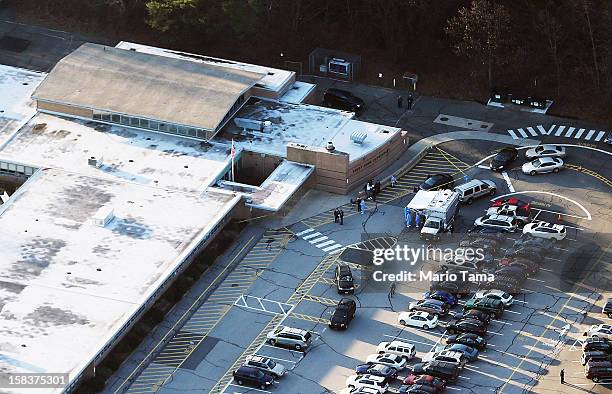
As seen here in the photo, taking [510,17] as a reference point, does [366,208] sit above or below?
below

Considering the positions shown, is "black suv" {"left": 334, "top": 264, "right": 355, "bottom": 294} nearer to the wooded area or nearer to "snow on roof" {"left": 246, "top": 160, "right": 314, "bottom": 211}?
"snow on roof" {"left": 246, "top": 160, "right": 314, "bottom": 211}

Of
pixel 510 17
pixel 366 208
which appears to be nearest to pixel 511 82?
pixel 510 17

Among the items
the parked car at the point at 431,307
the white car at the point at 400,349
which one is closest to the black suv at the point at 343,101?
the parked car at the point at 431,307

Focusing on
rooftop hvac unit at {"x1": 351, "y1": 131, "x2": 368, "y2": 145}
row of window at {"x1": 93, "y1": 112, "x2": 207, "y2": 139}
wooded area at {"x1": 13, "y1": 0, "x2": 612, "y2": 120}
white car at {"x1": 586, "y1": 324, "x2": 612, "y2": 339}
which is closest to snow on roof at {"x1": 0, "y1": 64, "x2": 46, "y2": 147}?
row of window at {"x1": 93, "y1": 112, "x2": 207, "y2": 139}

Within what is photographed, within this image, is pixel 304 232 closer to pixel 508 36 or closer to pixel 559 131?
pixel 559 131

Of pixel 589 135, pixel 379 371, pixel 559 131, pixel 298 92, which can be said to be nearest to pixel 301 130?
pixel 298 92

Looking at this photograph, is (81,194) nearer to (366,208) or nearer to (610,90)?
(366,208)

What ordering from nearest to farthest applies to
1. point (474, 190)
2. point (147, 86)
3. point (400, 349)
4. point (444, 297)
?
1. point (400, 349)
2. point (444, 297)
3. point (474, 190)
4. point (147, 86)
